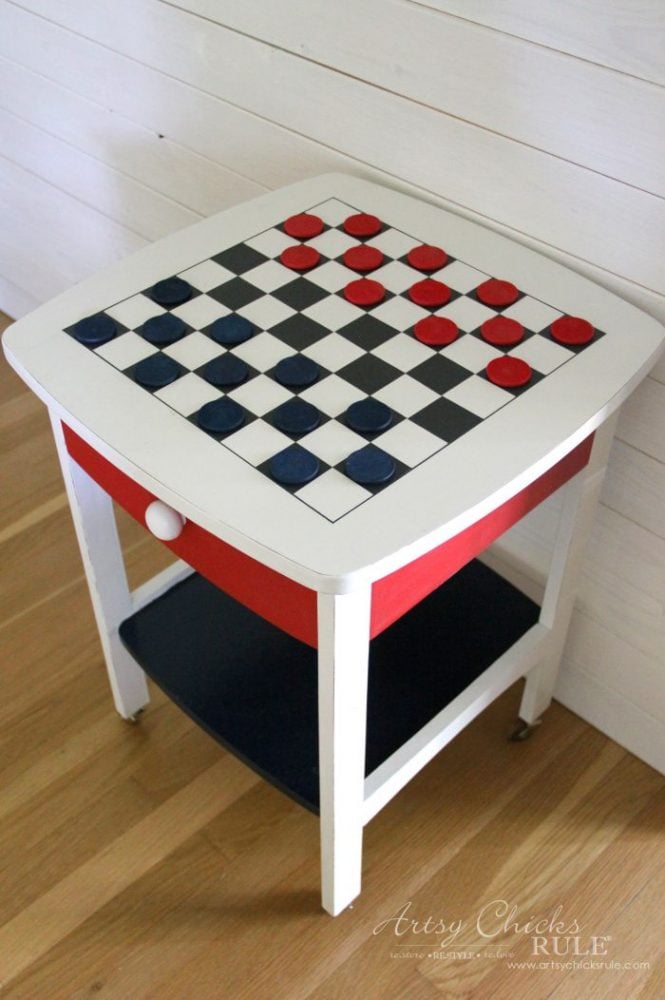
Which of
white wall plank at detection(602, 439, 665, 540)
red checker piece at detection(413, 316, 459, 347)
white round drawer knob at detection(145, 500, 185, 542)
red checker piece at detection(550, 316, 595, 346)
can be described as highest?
red checker piece at detection(550, 316, 595, 346)

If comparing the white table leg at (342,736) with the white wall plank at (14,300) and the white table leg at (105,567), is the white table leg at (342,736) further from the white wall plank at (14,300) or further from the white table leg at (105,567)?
the white wall plank at (14,300)

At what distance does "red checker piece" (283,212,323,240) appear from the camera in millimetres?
1102

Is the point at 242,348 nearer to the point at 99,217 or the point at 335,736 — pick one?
the point at 335,736

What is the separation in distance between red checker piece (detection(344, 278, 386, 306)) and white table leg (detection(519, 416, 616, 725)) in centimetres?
26

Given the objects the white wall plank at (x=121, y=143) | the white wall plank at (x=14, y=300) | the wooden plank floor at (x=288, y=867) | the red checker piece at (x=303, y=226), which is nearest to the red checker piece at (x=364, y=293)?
the red checker piece at (x=303, y=226)

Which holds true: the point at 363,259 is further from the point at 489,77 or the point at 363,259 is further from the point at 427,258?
the point at 489,77

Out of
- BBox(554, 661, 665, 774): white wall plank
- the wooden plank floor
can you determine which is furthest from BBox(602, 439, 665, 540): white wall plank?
the wooden plank floor

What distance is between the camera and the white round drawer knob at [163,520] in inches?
34.6

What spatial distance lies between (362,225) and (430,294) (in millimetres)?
144

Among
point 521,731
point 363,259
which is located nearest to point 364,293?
point 363,259

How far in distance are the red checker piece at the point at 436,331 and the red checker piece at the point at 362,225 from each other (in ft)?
0.56

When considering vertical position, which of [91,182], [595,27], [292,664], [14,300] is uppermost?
[595,27]

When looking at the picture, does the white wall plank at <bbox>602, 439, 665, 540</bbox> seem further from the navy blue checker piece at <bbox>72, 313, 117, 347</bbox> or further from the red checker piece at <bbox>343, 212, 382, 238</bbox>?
the navy blue checker piece at <bbox>72, 313, 117, 347</bbox>

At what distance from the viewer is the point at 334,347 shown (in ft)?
3.17
